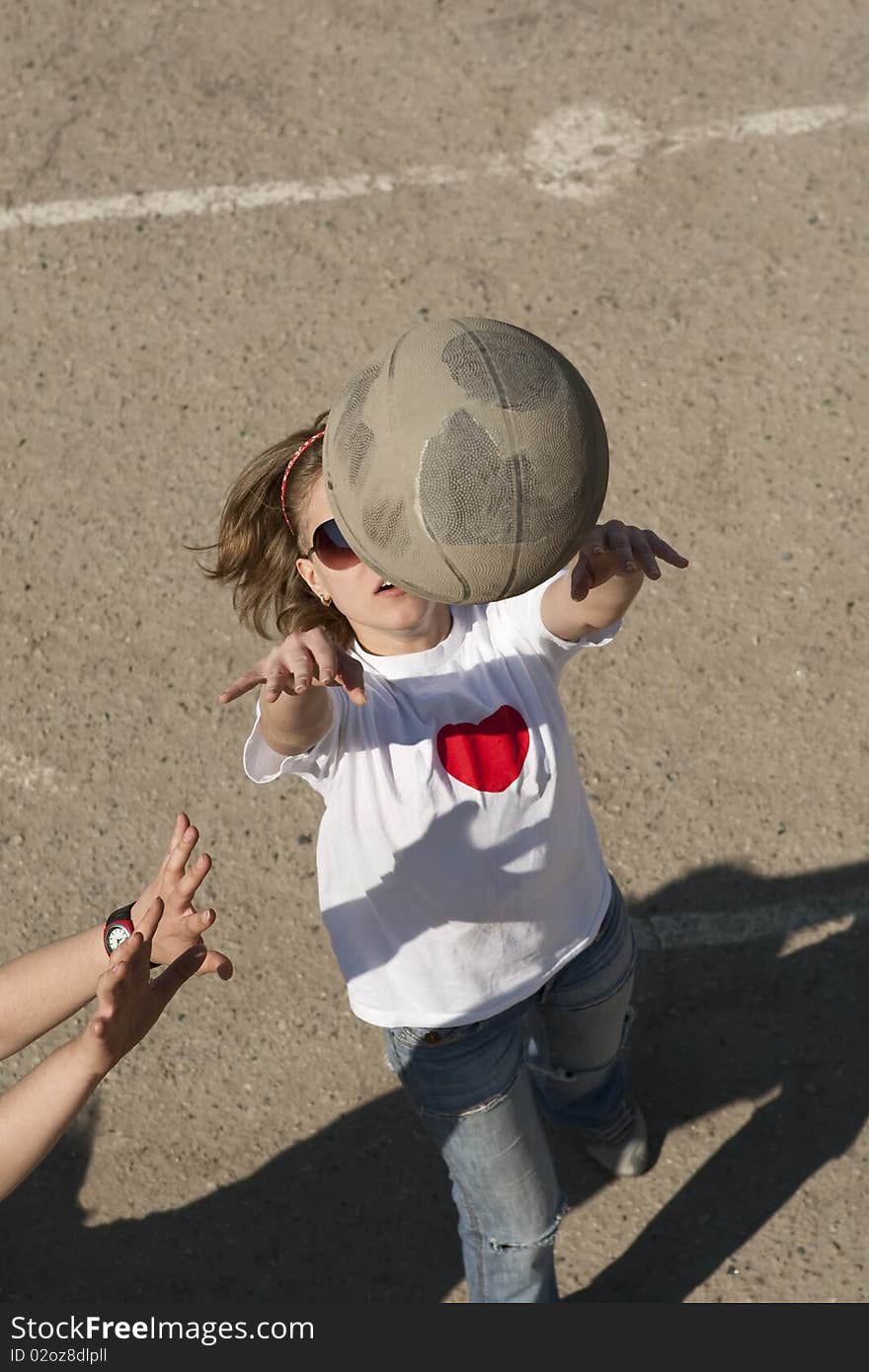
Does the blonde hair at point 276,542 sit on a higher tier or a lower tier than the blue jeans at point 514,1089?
higher

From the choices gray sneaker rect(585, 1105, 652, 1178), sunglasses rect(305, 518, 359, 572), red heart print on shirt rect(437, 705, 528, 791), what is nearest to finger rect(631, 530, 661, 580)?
red heart print on shirt rect(437, 705, 528, 791)

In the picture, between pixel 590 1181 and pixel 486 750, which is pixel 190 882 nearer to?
pixel 486 750

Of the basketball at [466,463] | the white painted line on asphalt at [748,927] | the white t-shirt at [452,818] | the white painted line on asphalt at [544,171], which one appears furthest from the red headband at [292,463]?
the white painted line on asphalt at [544,171]

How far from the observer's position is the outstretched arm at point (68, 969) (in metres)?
2.87

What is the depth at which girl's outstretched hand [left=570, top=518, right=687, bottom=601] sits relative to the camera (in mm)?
2793

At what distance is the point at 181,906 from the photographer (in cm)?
286

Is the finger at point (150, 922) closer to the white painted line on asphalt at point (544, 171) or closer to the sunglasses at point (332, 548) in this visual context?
the sunglasses at point (332, 548)

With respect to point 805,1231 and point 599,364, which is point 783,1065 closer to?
point 805,1231

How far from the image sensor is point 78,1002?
3.03 metres

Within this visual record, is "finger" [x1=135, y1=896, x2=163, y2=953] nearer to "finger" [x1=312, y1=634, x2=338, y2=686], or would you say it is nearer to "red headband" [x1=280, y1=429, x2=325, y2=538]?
"finger" [x1=312, y1=634, x2=338, y2=686]

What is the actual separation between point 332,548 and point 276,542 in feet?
1.06

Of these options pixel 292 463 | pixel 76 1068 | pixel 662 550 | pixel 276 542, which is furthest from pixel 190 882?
pixel 662 550

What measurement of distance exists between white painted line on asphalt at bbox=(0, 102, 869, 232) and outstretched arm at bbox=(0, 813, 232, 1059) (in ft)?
12.8

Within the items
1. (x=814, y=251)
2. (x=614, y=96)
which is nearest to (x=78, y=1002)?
(x=814, y=251)
